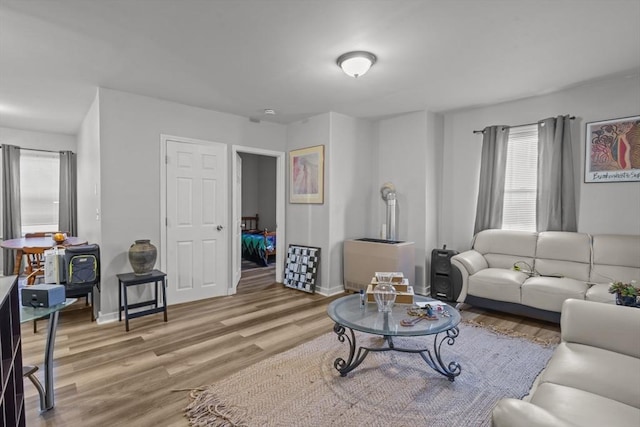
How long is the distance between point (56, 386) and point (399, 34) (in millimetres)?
3567

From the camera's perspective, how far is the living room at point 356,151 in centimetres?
348

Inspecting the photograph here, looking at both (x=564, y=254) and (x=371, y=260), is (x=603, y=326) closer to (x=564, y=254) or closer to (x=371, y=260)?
(x=564, y=254)

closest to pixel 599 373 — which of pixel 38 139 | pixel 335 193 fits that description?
pixel 335 193

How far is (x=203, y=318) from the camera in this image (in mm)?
3596

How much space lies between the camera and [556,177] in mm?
3777

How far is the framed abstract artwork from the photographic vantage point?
15.3ft

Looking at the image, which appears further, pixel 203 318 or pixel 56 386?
pixel 203 318

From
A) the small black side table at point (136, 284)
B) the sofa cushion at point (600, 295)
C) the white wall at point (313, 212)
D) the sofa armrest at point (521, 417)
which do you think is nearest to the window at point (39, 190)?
the small black side table at point (136, 284)

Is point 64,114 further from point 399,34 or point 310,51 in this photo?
point 399,34

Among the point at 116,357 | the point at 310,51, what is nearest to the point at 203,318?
the point at 116,357

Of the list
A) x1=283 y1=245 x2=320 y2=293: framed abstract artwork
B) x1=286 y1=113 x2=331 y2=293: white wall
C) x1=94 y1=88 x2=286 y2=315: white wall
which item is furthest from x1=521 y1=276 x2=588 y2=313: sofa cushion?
x1=94 y1=88 x2=286 y2=315: white wall

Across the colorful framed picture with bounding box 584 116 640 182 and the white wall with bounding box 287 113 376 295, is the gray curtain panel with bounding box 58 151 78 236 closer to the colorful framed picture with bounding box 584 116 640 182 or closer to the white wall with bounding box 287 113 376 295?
the white wall with bounding box 287 113 376 295

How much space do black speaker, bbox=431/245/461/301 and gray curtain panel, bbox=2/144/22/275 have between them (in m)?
7.11

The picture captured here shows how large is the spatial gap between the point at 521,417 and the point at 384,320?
1296 millimetres
